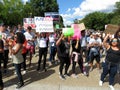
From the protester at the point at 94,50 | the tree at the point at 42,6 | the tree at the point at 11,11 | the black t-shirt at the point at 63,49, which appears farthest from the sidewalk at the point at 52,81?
the tree at the point at 42,6

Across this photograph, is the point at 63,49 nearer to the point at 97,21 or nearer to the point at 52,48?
the point at 52,48

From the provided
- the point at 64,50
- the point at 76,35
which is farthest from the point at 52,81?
the point at 76,35

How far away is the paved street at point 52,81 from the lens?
872cm

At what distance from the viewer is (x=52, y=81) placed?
9.45 m

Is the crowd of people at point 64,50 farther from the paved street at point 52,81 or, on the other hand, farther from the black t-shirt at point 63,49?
the paved street at point 52,81

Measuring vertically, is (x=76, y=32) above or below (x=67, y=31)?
below

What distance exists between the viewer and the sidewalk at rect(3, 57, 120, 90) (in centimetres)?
872

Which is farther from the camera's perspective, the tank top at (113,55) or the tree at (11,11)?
the tree at (11,11)

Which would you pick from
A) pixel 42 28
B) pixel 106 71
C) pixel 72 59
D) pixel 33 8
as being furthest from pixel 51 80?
pixel 33 8

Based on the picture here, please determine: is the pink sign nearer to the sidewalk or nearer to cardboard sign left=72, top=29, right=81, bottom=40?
cardboard sign left=72, top=29, right=81, bottom=40

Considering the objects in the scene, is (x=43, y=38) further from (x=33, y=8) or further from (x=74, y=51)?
(x=33, y=8)

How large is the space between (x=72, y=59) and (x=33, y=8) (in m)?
68.4

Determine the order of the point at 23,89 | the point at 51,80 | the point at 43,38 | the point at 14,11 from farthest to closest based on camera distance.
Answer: the point at 14,11, the point at 43,38, the point at 51,80, the point at 23,89

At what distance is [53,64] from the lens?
12828mm
